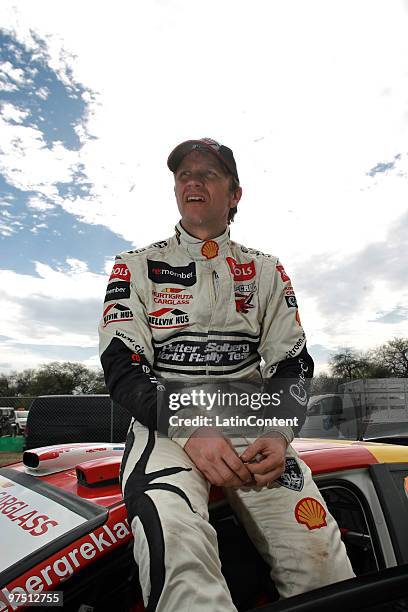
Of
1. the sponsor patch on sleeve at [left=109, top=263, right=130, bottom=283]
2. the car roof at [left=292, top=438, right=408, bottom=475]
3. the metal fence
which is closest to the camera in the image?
the car roof at [left=292, top=438, right=408, bottom=475]

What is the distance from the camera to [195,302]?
1.80 m

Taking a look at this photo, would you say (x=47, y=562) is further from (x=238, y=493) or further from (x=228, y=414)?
(x=228, y=414)

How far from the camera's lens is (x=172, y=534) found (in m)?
1.16

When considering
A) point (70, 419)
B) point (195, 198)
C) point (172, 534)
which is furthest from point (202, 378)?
point (70, 419)

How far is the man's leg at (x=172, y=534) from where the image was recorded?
3.55ft

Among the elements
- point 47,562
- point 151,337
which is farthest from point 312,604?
point 151,337

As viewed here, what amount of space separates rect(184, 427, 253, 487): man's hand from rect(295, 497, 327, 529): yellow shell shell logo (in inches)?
7.3

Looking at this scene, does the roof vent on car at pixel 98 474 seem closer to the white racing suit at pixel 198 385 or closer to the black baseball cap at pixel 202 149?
the white racing suit at pixel 198 385

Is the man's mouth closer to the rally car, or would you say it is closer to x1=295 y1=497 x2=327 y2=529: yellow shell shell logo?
the rally car

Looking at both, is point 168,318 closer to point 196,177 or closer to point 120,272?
point 120,272

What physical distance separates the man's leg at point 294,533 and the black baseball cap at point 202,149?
1.29 meters

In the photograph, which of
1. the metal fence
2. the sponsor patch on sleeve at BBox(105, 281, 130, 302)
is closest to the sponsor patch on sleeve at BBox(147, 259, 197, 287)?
the sponsor patch on sleeve at BBox(105, 281, 130, 302)

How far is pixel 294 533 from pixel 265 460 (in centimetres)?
23

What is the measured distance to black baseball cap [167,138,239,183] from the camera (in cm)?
207
